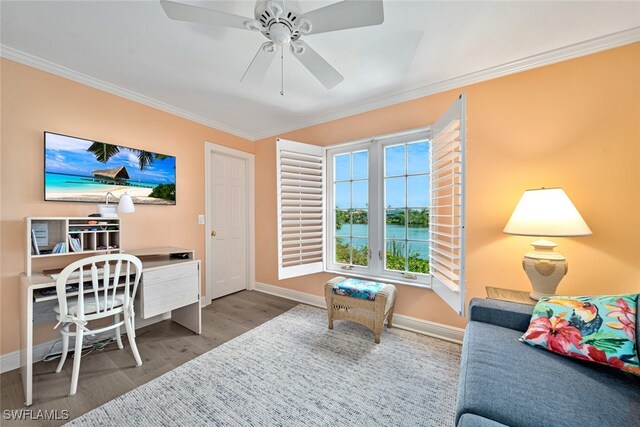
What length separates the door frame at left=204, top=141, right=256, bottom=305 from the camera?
3133 mm

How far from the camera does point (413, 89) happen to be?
239 centimetres

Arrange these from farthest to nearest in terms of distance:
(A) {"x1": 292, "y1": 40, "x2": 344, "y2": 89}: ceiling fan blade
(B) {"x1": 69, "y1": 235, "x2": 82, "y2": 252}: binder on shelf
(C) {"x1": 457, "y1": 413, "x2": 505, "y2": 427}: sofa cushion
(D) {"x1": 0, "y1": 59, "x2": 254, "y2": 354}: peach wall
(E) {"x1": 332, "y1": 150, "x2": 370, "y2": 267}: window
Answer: (E) {"x1": 332, "y1": 150, "x2": 370, "y2": 267}: window → (B) {"x1": 69, "y1": 235, "x2": 82, "y2": 252}: binder on shelf → (D) {"x1": 0, "y1": 59, "x2": 254, "y2": 354}: peach wall → (A) {"x1": 292, "y1": 40, "x2": 344, "y2": 89}: ceiling fan blade → (C) {"x1": 457, "y1": 413, "x2": 505, "y2": 427}: sofa cushion

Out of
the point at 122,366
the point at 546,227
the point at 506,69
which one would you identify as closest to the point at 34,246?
the point at 122,366

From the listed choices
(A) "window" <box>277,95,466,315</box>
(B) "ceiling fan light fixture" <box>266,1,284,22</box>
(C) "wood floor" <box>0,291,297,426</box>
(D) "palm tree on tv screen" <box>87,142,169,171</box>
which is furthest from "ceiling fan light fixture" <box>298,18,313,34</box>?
(C) "wood floor" <box>0,291,297,426</box>

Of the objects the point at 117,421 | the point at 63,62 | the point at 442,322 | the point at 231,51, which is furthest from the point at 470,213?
the point at 63,62

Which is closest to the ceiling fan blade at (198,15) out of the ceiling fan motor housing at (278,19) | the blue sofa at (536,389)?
the ceiling fan motor housing at (278,19)

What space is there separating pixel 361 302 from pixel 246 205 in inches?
93.8

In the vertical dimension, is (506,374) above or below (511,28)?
below

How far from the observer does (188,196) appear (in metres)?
2.95

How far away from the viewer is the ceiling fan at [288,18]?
3.71ft

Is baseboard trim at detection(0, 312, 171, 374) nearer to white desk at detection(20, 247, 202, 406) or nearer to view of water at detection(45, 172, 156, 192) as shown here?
white desk at detection(20, 247, 202, 406)

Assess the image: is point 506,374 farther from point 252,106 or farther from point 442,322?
point 252,106

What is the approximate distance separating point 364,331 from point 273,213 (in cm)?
202

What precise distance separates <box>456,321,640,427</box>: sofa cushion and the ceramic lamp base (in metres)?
0.58
